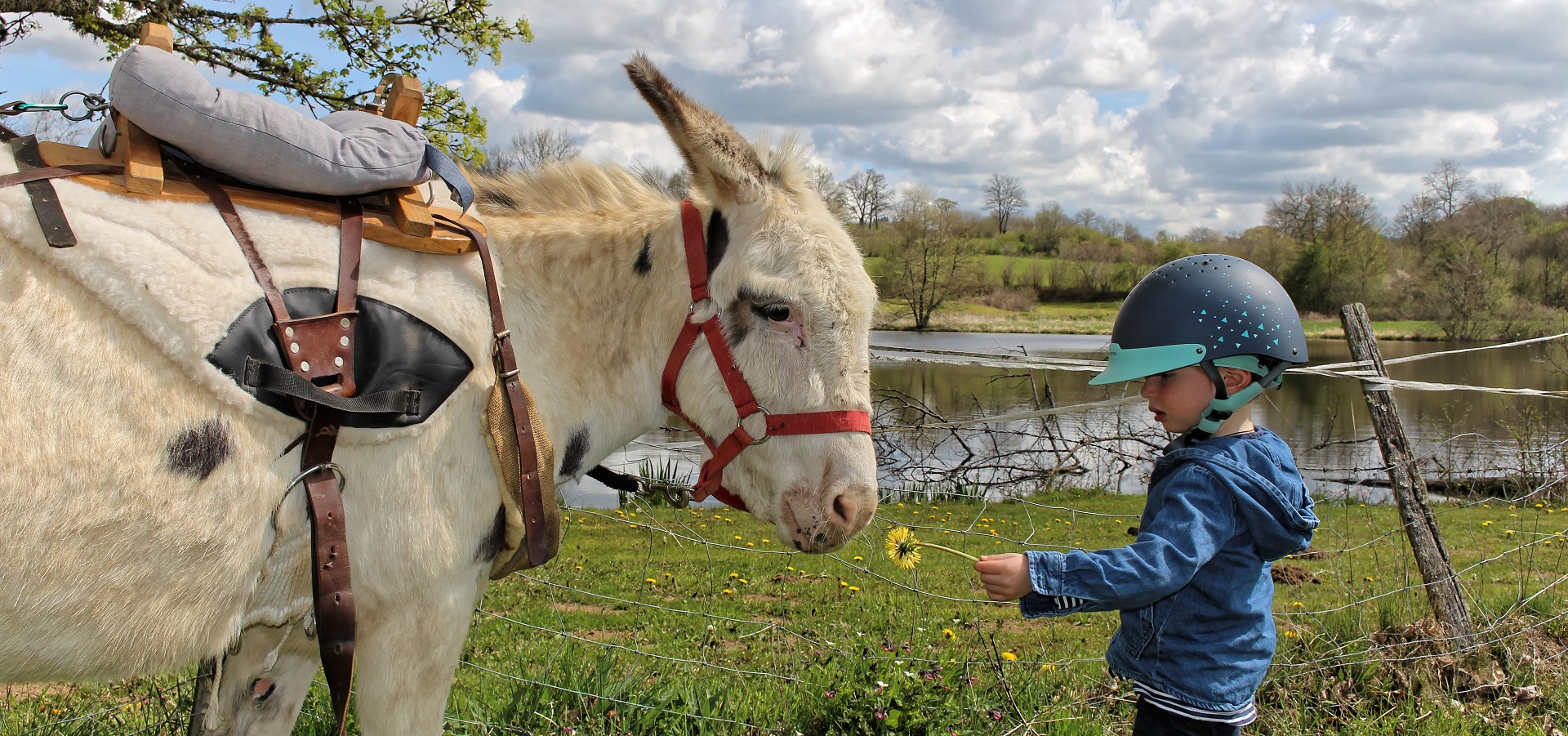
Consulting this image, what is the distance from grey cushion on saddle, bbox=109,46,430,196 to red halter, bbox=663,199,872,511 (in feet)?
2.56

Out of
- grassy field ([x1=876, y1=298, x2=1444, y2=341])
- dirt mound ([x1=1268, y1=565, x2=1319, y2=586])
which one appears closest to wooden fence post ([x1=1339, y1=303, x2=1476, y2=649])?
dirt mound ([x1=1268, y1=565, x2=1319, y2=586])

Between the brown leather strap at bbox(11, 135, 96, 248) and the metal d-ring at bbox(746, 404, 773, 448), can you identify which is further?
the metal d-ring at bbox(746, 404, 773, 448)

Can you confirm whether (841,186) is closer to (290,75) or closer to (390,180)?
(390,180)

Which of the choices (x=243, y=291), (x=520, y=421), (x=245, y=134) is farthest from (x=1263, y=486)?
(x=245, y=134)

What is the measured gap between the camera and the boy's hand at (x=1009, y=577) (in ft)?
6.67

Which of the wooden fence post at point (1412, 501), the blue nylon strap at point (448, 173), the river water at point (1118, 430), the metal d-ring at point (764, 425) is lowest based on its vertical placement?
the river water at point (1118, 430)

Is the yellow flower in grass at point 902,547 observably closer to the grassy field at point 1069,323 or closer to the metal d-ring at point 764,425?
the metal d-ring at point 764,425

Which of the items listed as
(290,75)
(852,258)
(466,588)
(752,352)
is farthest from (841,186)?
(290,75)

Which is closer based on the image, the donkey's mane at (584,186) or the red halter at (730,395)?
the red halter at (730,395)

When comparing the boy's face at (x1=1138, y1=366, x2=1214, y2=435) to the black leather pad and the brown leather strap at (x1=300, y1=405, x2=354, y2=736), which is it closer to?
the black leather pad

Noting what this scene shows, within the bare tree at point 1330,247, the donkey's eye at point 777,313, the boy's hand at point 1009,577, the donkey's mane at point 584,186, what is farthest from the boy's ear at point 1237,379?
the bare tree at point 1330,247

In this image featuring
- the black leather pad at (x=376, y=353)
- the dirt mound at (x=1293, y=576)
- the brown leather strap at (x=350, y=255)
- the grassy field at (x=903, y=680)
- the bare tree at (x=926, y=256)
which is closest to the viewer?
the black leather pad at (x=376, y=353)

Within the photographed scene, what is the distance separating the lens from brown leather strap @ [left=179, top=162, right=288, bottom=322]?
176cm

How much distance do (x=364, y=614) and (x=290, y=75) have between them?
23.0 feet
